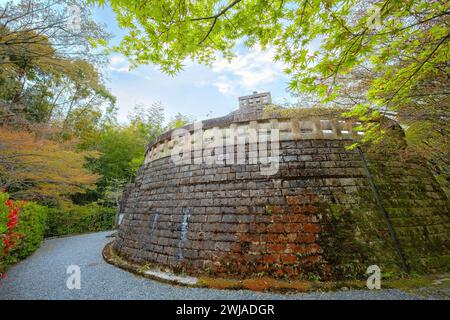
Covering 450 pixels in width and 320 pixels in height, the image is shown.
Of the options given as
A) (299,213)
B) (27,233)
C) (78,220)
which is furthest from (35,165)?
(299,213)

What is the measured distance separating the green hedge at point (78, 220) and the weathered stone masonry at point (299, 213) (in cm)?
1023

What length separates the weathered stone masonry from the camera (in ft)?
12.7

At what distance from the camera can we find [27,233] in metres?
7.11

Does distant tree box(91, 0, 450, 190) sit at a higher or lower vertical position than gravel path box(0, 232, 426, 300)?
higher

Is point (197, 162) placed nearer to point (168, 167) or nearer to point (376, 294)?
point (168, 167)

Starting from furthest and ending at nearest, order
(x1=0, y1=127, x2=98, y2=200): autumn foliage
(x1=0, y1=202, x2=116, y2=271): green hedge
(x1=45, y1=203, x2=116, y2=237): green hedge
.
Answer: (x1=45, y1=203, x2=116, y2=237): green hedge → (x1=0, y1=127, x2=98, y2=200): autumn foliage → (x1=0, y1=202, x2=116, y2=271): green hedge

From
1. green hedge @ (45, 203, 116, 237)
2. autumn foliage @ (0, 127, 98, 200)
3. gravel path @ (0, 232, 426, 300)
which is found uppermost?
autumn foliage @ (0, 127, 98, 200)

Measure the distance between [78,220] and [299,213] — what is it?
15375mm

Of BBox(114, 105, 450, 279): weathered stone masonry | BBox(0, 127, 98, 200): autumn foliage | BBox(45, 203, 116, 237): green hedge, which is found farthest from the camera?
BBox(45, 203, 116, 237): green hedge

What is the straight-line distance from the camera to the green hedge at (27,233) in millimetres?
6305

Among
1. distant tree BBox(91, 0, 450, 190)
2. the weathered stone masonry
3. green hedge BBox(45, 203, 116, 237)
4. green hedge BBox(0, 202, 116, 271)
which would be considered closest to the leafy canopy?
distant tree BBox(91, 0, 450, 190)

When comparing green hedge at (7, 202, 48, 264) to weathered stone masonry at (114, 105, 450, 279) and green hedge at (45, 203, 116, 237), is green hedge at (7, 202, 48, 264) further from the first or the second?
green hedge at (45, 203, 116, 237)

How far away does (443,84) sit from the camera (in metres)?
3.17

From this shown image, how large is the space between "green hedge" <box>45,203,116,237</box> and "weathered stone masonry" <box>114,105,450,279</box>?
10.2 metres
